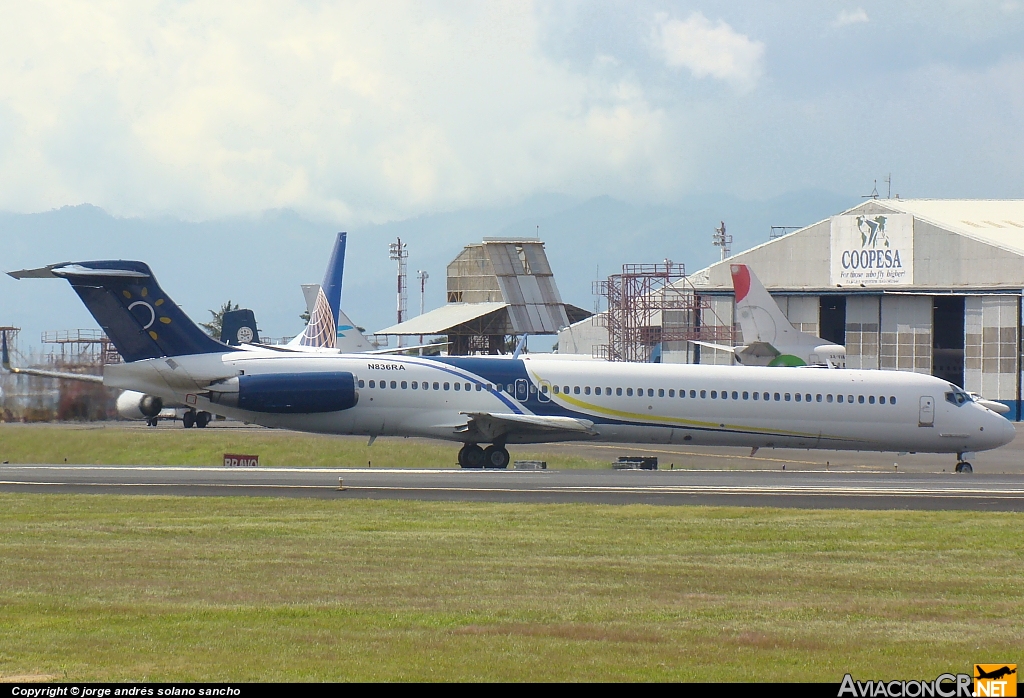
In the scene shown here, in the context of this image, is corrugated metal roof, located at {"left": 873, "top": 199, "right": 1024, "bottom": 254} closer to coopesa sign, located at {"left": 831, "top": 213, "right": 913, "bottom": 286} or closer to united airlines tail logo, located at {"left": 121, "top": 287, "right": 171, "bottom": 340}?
coopesa sign, located at {"left": 831, "top": 213, "right": 913, "bottom": 286}

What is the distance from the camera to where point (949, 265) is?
6925 centimetres

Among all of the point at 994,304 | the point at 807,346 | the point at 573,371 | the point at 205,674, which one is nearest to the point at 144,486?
the point at 573,371

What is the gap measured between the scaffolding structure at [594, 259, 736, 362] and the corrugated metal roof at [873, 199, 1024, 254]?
12.9 m

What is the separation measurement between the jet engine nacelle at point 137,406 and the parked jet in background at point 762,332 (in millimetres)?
29286

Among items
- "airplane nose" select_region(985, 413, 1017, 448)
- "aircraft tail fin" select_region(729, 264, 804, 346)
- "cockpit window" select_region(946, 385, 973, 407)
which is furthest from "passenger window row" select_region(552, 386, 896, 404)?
"aircraft tail fin" select_region(729, 264, 804, 346)

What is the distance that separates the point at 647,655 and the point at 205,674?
146 inches

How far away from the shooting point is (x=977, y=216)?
248 ft

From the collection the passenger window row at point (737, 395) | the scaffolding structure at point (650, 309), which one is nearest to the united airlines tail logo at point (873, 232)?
the scaffolding structure at point (650, 309)

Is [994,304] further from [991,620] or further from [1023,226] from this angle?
[991,620]

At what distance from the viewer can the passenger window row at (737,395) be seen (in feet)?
121

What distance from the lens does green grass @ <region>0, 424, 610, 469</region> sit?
136ft

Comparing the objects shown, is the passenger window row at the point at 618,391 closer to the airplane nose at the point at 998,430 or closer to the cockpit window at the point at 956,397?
the cockpit window at the point at 956,397

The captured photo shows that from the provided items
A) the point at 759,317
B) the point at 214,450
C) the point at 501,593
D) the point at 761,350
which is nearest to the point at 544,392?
the point at 214,450

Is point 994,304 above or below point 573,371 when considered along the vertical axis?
above
